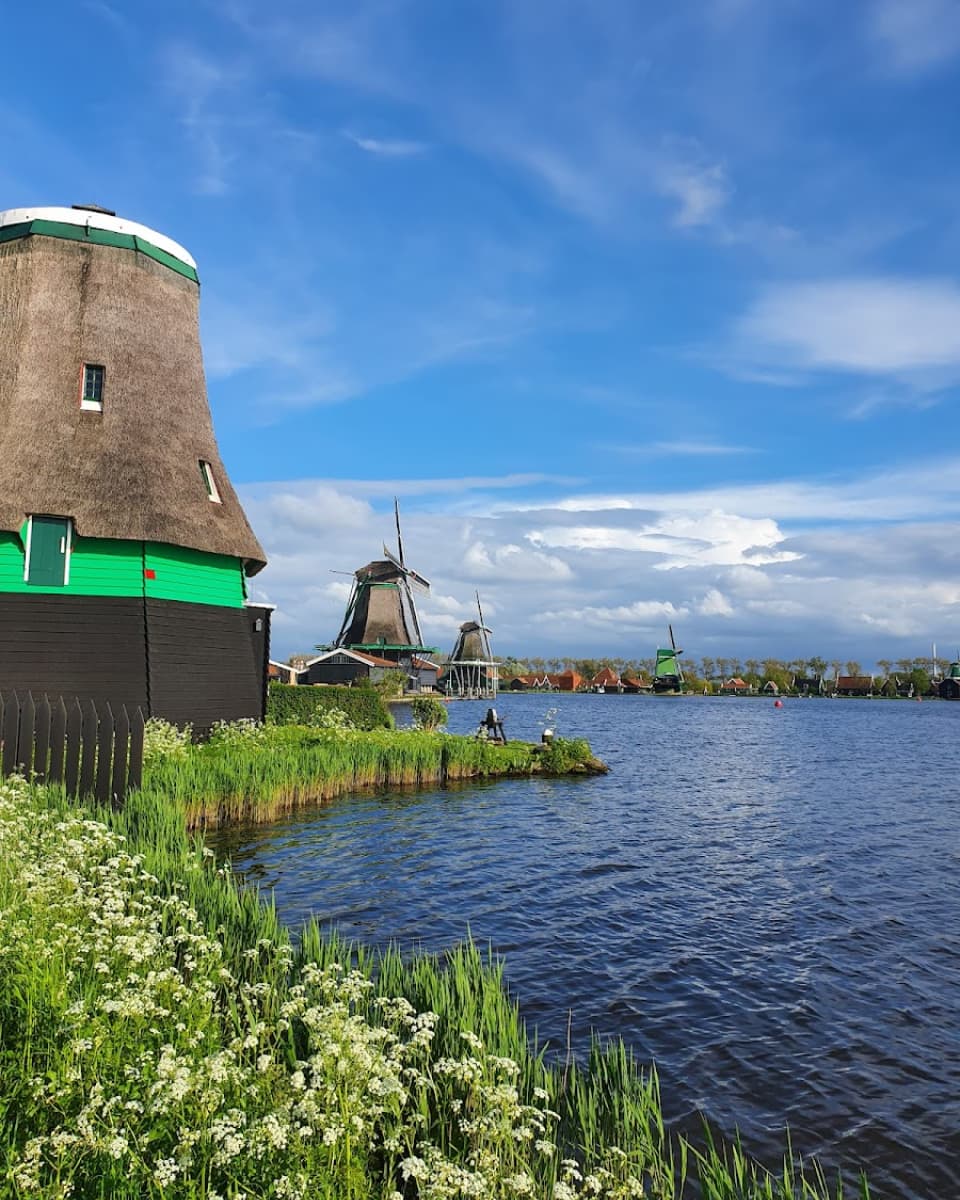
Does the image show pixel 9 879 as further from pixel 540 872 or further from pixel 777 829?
pixel 777 829

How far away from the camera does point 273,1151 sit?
10.6 feet

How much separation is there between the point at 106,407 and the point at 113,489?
238cm

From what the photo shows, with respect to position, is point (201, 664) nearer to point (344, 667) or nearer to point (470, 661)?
point (344, 667)

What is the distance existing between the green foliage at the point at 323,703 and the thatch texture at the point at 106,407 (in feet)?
34.5

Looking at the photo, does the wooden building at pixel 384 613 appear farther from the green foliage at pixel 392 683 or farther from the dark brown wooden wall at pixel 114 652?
the dark brown wooden wall at pixel 114 652

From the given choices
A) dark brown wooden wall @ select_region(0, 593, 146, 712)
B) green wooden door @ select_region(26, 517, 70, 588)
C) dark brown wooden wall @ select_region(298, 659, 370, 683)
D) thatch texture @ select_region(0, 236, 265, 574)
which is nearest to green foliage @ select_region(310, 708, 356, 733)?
thatch texture @ select_region(0, 236, 265, 574)

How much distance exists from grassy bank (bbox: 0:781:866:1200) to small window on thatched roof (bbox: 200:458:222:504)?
48.8 ft

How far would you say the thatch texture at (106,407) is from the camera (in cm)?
1756

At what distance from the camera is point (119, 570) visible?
1759cm

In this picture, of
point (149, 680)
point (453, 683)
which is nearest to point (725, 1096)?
point (149, 680)

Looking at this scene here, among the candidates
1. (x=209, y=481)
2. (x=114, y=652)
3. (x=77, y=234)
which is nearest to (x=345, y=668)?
(x=209, y=481)

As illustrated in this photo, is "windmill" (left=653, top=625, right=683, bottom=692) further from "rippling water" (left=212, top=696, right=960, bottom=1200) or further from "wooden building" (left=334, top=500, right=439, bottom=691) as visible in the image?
"rippling water" (left=212, top=696, right=960, bottom=1200)

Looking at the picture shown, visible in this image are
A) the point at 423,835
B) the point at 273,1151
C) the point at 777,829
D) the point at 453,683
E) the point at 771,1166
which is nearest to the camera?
the point at 273,1151

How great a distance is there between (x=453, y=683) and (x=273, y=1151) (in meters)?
89.6
